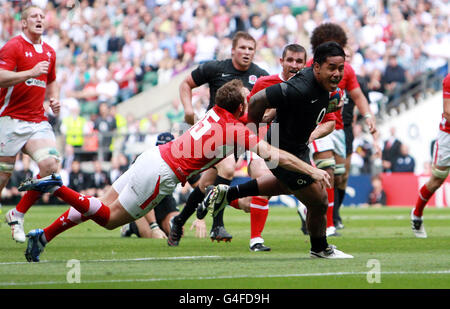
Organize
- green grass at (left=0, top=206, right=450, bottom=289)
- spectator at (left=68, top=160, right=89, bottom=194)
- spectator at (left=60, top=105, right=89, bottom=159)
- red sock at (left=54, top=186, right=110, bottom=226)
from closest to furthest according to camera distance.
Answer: green grass at (left=0, top=206, right=450, bottom=289)
red sock at (left=54, top=186, right=110, bottom=226)
spectator at (left=68, top=160, right=89, bottom=194)
spectator at (left=60, top=105, right=89, bottom=159)

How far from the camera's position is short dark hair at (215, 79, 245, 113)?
7934 mm

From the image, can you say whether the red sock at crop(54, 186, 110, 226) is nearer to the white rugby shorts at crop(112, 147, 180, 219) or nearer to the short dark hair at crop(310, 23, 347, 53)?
the white rugby shorts at crop(112, 147, 180, 219)

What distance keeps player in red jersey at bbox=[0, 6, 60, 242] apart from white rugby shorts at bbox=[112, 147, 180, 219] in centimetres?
198

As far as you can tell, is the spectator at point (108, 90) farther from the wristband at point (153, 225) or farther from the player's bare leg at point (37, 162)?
the player's bare leg at point (37, 162)

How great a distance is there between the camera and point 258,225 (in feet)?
30.4

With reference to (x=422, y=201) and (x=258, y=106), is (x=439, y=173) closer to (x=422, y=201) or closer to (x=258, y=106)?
(x=422, y=201)

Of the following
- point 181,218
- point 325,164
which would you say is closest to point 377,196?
point 325,164

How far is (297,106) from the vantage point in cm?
774

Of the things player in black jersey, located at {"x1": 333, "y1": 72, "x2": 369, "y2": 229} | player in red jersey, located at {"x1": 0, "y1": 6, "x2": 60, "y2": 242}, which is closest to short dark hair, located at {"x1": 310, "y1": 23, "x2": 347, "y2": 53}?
player in black jersey, located at {"x1": 333, "y1": 72, "x2": 369, "y2": 229}

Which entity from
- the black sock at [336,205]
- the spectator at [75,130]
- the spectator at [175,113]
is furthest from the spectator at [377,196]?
the black sock at [336,205]

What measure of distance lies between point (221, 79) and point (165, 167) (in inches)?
114
